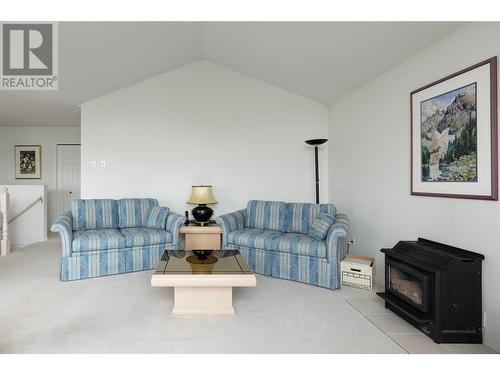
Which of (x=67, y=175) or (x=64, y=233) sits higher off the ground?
(x=67, y=175)

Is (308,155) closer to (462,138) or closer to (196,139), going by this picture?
(196,139)

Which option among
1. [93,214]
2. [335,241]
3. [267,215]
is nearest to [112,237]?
[93,214]

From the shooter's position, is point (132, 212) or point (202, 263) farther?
point (132, 212)

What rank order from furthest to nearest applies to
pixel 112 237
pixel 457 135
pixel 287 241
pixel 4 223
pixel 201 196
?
pixel 4 223 → pixel 201 196 → pixel 112 237 → pixel 287 241 → pixel 457 135

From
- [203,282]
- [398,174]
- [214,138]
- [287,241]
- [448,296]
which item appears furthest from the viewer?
[214,138]

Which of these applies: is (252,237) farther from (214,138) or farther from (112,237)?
(214,138)

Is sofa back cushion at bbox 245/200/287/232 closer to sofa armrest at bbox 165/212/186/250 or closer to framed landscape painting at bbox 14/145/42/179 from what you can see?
sofa armrest at bbox 165/212/186/250

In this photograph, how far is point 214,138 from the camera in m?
4.80

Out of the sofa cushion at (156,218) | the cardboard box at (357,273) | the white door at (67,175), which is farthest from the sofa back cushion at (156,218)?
the white door at (67,175)

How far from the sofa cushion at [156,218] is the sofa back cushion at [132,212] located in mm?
73

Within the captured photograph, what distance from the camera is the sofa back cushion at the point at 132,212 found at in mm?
4129

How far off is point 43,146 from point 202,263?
574 cm

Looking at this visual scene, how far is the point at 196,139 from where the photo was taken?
4.79 metres

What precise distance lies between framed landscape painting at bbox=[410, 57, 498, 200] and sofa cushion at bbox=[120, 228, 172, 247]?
9.58 feet
